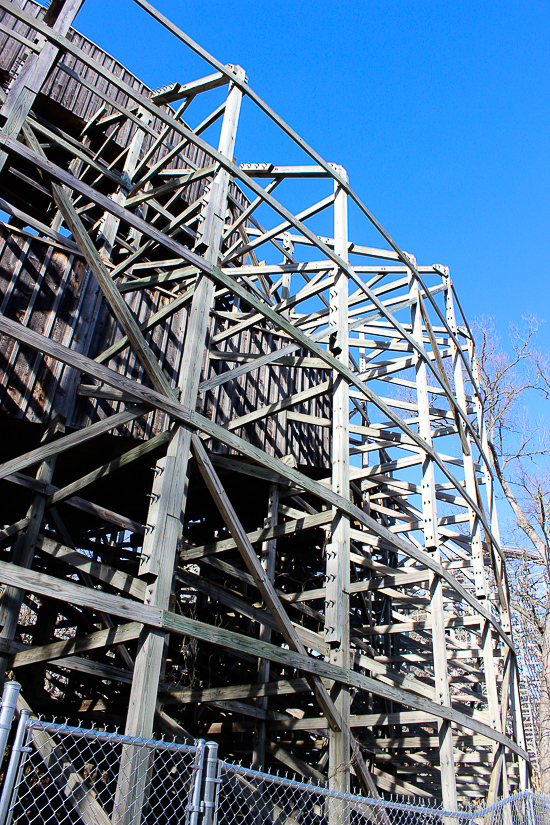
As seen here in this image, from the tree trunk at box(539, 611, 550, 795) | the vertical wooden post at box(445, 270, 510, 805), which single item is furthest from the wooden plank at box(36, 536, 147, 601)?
the tree trunk at box(539, 611, 550, 795)

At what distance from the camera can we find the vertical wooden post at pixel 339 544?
240 inches

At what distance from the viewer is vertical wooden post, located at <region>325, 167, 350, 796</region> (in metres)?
6.10

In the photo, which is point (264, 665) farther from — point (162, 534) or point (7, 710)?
point (7, 710)

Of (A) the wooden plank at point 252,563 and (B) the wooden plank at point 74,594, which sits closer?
(B) the wooden plank at point 74,594

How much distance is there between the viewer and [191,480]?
8602 millimetres

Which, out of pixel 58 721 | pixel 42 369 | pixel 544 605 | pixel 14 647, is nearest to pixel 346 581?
pixel 14 647

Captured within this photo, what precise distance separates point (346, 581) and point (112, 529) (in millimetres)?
5137

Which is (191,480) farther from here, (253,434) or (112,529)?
(112,529)

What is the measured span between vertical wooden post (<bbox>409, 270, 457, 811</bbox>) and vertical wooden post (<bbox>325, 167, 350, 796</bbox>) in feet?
6.48

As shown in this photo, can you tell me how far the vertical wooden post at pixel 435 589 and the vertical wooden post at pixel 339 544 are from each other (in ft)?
6.48

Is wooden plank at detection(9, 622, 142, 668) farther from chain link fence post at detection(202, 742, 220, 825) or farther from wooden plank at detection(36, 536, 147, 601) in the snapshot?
chain link fence post at detection(202, 742, 220, 825)

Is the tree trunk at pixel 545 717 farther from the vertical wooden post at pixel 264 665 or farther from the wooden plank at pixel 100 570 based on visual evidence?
the wooden plank at pixel 100 570

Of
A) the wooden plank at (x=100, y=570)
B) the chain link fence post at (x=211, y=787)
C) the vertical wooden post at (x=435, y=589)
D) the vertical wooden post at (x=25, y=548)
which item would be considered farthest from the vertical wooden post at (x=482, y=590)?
the chain link fence post at (x=211, y=787)

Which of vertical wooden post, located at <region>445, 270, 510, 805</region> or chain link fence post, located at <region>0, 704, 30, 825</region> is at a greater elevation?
vertical wooden post, located at <region>445, 270, 510, 805</region>
